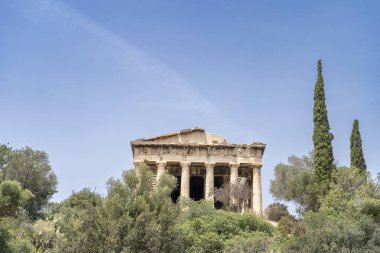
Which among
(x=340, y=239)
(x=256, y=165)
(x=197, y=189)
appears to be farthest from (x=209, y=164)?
(x=340, y=239)

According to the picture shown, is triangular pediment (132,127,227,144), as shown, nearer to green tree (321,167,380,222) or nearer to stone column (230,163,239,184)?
stone column (230,163,239,184)

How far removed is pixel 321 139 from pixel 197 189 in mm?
15355

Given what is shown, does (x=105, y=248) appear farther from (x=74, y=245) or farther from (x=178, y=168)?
(x=178, y=168)

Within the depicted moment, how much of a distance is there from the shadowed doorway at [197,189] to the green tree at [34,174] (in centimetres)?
1316

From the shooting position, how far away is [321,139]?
4569 cm

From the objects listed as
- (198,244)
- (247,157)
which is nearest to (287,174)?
(247,157)

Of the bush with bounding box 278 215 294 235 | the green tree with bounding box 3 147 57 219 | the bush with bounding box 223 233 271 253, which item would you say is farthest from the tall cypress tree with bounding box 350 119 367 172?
the green tree with bounding box 3 147 57 219

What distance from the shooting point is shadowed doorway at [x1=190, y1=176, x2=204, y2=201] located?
5550 cm

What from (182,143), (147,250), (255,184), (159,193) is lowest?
(147,250)

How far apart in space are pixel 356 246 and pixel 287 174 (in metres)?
40.0

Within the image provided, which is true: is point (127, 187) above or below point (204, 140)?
below

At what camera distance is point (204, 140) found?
165 ft

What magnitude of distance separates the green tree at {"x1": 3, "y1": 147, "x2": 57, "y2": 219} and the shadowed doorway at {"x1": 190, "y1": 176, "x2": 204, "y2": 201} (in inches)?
518

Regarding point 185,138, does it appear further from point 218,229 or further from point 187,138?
point 218,229
